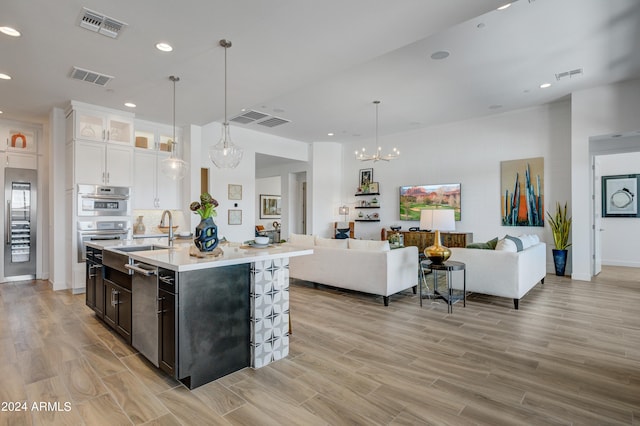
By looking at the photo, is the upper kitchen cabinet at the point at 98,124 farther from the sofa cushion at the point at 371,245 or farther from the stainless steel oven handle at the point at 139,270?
the sofa cushion at the point at 371,245

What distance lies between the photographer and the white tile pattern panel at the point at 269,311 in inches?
105

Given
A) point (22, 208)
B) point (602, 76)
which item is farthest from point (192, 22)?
point (602, 76)

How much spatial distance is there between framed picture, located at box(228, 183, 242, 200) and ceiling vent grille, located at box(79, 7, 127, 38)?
471 centimetres

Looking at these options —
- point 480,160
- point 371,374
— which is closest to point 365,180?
point 480,160

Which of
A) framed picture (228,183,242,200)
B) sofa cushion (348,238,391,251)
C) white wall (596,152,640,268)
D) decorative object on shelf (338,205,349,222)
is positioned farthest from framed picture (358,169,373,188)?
white wall (596,152,640,268)

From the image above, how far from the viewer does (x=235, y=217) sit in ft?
26.3

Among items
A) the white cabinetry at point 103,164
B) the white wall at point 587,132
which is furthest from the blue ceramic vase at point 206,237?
the white wall at point 587,132

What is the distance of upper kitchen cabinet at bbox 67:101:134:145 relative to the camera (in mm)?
5438

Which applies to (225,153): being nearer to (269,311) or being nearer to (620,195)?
(269,311)

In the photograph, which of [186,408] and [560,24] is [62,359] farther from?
[560,24]

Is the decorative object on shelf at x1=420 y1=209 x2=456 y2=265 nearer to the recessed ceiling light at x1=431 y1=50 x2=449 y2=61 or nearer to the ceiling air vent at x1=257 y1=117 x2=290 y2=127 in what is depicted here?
the recessed ceiling light at x1=431 y1=50 x2=449 y2=61

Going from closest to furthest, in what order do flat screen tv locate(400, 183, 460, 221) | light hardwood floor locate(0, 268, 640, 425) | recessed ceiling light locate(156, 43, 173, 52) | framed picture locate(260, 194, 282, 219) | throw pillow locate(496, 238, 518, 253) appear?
light hardwood floor locate(0, 268, 640, 425) < recessed ceiling light locate(156, 43, 173, 52) < throw pillow locate(496, 238, 518, 253) < flat screen tv locate(400, 183, 460, 221) < framed picture locate(260, 194, 282, 219)

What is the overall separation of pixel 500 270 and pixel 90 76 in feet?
19.9

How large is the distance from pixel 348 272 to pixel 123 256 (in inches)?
115
